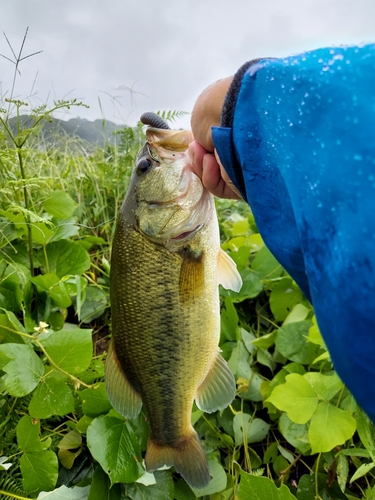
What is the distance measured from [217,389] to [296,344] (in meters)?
0.62

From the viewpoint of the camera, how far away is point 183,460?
4.49ft

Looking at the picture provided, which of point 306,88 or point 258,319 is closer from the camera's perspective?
point 306,88

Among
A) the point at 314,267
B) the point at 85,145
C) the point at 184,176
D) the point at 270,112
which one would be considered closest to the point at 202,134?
the point at 184,176

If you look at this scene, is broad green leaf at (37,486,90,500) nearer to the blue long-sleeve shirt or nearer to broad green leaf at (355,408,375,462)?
broad green leaf at (355,408,375,462)

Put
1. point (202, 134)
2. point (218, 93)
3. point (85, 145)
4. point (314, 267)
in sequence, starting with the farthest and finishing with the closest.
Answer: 1. point (85, 145)
2. point (202, 134)
3. point (218, 93)
4. point (314, 267)

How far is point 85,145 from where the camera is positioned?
195 inches

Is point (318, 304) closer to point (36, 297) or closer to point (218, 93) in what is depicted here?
point (218, 93)

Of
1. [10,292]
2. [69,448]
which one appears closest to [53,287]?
[10,292]

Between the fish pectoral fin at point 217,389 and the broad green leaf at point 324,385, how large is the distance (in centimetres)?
33

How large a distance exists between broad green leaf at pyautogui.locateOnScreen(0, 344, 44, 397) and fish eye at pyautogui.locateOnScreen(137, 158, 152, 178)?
718 millimetres

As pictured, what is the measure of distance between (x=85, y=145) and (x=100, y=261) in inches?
107

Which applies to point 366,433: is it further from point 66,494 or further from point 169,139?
point 169,139

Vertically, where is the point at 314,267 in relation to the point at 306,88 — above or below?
below

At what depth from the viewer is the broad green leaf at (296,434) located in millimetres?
1631
